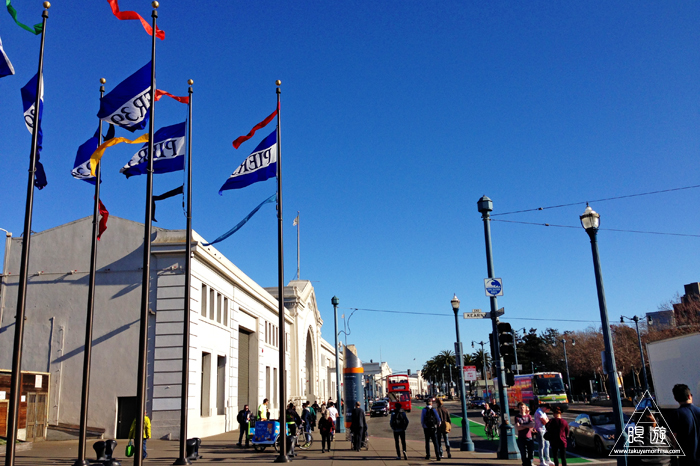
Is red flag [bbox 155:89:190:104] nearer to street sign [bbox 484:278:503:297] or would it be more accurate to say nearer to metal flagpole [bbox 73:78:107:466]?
metal flagpole [bbox 73:78:107:466]

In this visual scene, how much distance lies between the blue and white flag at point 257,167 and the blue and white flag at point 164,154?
1.92 m

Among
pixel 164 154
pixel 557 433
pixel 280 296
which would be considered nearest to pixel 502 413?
pixel 557 433

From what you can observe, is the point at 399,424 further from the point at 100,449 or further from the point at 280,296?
the point at 100,449

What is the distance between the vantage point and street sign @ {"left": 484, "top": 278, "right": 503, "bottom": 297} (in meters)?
17.3

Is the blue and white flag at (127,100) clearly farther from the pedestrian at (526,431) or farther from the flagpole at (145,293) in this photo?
the pedestrian at (526,431)

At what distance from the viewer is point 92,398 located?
24.3 meters

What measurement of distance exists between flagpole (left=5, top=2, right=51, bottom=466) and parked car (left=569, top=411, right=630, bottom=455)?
15.7 m

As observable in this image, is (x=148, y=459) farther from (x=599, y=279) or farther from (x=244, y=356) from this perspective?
(x=244, y=356)

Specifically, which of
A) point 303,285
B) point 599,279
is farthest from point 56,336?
point 303,285

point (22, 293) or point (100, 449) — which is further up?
point (22, 293)

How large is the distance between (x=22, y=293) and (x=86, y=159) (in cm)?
577

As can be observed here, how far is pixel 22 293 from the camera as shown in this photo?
40.8 feet

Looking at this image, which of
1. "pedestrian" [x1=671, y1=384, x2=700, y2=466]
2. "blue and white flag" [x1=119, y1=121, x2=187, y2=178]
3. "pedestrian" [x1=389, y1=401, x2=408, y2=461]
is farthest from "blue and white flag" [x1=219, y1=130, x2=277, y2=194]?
"pedestrian" [x1=671, y1=384, x2=700, y2=466]

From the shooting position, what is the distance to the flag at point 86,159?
1675 cm
